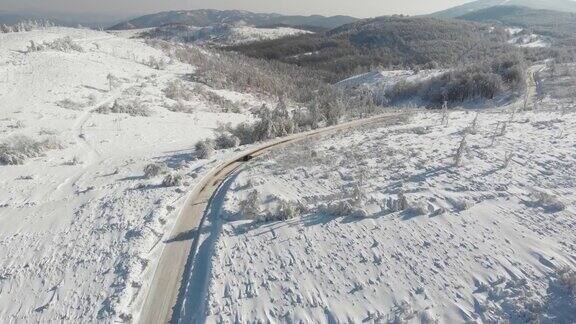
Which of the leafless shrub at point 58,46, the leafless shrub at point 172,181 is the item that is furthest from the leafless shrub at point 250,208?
the leafless shrub at point 58,46

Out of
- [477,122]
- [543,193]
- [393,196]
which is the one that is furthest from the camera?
[477,122]

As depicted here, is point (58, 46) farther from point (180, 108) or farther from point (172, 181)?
point (172, 181)

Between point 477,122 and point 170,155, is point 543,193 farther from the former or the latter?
point 170,155

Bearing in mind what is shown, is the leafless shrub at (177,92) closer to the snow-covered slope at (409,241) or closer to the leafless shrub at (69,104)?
the leafless shrub at (69,104)

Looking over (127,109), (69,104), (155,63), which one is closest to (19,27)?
(155,63)

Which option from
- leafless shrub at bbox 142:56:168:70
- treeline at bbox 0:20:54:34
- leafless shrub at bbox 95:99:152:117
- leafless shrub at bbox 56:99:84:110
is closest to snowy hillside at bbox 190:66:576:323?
leafless shrub at bbox 95:99:152:117

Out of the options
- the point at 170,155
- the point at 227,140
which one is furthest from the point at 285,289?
the point at 227,140

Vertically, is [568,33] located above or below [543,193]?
below
